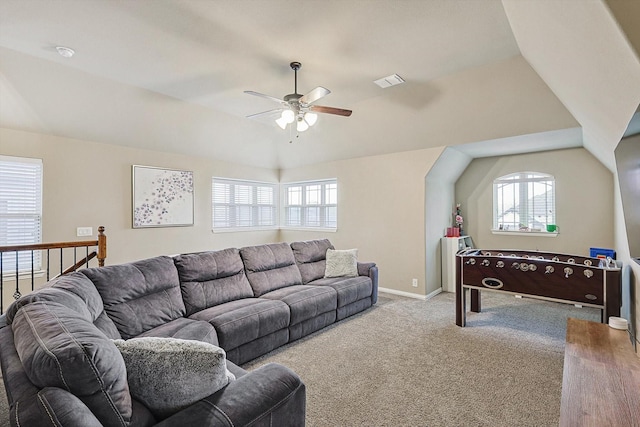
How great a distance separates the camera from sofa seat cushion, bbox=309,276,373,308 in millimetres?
4017

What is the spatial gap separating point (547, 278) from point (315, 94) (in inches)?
120

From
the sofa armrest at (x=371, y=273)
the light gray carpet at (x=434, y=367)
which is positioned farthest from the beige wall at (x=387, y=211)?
the light gray carpet at (x=434, y=367)

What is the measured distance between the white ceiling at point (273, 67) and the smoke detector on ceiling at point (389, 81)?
8 centimetres

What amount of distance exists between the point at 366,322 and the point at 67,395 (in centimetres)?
342

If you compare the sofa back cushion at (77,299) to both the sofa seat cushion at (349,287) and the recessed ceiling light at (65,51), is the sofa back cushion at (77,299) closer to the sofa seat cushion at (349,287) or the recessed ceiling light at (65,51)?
the recessed ceiling light at (65,51)

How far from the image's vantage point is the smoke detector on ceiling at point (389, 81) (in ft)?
12.3

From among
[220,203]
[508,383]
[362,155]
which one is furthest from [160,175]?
[508,383]

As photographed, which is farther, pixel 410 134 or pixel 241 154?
pixel 241 154

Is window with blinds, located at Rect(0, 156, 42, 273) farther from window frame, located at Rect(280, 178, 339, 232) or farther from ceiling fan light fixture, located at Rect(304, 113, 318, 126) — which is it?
window frame, located at Rect(280, 178, 339, 232)

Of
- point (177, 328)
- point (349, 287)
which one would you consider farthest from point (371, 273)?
point (177, 328)

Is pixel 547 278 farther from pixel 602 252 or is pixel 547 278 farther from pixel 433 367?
pixel 602 252

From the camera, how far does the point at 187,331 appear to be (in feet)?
8.29

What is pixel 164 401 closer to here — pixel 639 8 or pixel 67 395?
pixel 67 395

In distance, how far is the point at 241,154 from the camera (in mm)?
6207
